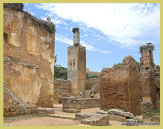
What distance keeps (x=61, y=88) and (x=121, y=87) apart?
52.7 ft

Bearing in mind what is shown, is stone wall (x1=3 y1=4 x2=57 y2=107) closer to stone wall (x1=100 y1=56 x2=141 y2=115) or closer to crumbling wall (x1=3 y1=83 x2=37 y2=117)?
crumbling wall (x1=3 y1=83 x2=37 y2=117)

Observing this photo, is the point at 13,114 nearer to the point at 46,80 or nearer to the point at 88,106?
the point at 46,80

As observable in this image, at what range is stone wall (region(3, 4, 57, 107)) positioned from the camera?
33.6 ft

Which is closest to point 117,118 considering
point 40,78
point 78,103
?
point 78,103

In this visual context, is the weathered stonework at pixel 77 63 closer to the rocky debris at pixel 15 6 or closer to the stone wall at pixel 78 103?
the stone wall at pixel 78 103

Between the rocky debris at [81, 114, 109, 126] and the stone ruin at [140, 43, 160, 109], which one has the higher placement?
the stone ruin at [140, 43, 160, 109]

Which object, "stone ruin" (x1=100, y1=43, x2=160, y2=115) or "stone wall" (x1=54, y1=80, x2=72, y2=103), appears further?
"stone wall" (x1=54, y1=80, x2=72, y2=103)

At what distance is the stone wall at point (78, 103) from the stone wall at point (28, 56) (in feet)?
3.84

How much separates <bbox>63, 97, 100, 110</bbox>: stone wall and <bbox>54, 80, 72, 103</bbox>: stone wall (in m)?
7.33

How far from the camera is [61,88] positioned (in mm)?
25438

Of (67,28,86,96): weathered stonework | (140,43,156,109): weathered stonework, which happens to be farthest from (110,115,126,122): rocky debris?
(67,28,86,96): weathered stonework

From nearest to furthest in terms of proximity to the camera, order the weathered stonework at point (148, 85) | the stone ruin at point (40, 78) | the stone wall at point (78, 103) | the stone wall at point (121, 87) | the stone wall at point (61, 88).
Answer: the stone ruin at point (40, 78)
the stone wall at point (121, 87)
the stone wall at point (78, 103)
the weathered stonework at point (148, 85)
the stone wall at point (61, 88)

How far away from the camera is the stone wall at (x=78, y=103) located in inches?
532

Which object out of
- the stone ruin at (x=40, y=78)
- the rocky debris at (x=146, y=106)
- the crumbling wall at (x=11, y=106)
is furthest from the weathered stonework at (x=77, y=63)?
the crumbling wall at (x=11, y=106)
